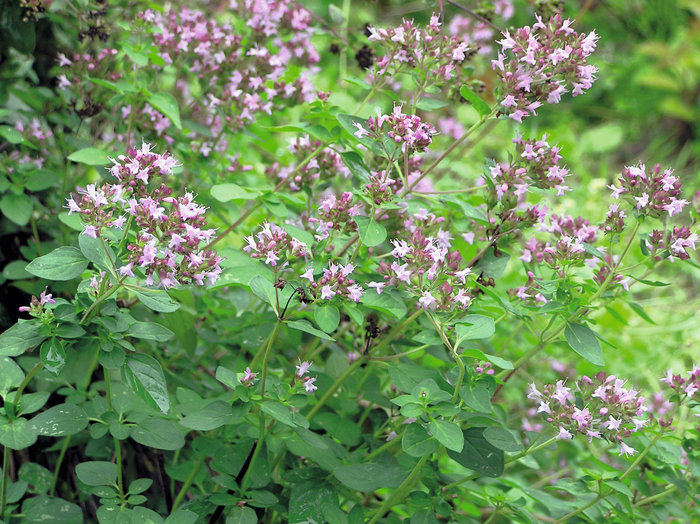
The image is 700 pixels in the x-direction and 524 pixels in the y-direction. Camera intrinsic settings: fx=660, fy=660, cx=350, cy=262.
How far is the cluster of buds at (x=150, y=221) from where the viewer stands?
1.28 meters

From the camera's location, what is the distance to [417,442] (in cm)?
142

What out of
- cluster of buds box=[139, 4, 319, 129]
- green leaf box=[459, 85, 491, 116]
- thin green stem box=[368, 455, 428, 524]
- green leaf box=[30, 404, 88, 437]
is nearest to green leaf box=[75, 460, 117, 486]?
green leaf box=[30, 404, 88, 437]

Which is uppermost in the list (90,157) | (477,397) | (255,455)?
(477,397)

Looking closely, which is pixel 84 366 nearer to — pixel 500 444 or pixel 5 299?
pixel 5 299

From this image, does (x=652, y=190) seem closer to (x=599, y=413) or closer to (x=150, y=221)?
(x=599, y=413)

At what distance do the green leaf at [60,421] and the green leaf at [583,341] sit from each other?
1125 mm

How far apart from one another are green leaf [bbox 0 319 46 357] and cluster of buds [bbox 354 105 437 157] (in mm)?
805

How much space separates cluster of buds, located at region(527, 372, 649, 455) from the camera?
4.88 ft

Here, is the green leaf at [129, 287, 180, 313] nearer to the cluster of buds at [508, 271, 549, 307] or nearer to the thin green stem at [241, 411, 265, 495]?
the thin green stem at [241, 411, 265, 495]

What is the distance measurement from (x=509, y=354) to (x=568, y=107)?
418cm

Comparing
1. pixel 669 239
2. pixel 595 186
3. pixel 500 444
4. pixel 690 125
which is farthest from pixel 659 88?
pixel 500 444

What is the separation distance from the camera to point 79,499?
1.93 metres

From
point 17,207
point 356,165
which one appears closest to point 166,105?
point 17,207

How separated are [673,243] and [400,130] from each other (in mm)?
718
